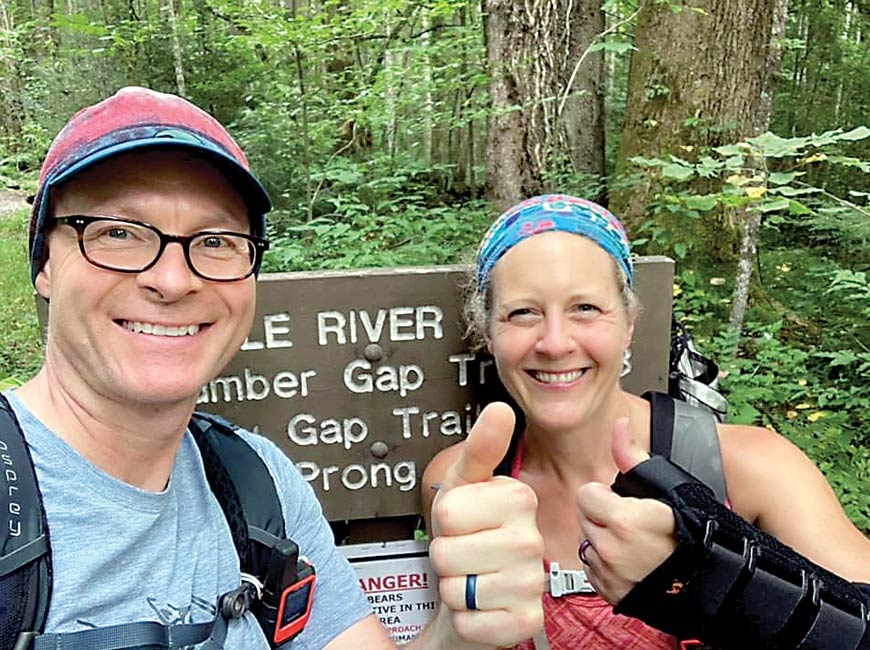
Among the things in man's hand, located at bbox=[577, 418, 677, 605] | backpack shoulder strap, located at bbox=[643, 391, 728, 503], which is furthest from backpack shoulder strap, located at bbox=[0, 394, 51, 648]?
backpack shoulder strap, located at bbox=[643, 391, 728, 503]

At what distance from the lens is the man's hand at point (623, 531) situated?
131 cm

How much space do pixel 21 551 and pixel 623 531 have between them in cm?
103

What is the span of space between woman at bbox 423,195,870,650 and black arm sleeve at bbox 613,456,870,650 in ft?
1.46

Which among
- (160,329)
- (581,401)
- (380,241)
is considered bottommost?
(380,241)

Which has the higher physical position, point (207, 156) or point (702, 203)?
point (207, 156)

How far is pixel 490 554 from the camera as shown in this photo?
1192 mm

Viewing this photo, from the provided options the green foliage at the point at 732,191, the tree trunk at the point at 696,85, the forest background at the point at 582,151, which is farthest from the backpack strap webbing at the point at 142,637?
the tree trunk at the point at 696,85

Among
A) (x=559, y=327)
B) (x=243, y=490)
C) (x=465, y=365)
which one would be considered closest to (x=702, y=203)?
(x=465, y=365)

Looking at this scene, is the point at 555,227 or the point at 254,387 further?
the point at 254,387

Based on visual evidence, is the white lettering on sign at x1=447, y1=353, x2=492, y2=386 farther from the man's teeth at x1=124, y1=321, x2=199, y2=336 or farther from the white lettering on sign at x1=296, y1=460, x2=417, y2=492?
the man's teeth at x1=124, y1=321, x2=199, y2=336

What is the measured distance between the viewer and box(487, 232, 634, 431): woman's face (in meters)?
1.88

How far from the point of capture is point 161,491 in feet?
4.63

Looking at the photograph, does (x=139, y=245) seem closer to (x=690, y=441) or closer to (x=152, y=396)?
(x=152, y=396)

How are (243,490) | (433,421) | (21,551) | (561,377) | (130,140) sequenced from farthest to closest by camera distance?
1. (433,421)
2. (561,377)
3. (243,490)
4. (130,140)
5. (21,551)
